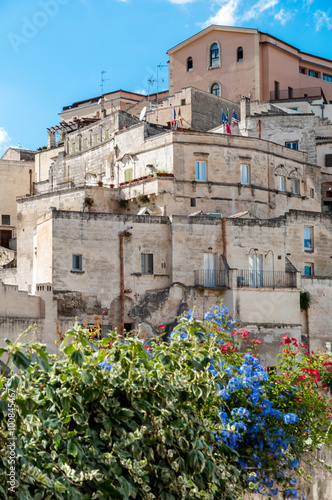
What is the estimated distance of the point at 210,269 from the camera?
3544 cm

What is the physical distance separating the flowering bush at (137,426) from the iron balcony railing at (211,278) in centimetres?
2359

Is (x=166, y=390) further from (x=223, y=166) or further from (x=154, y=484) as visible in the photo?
(x=223, y=166)

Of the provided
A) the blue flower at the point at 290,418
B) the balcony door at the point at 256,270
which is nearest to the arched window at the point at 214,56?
the balcony door at the point at 256,270

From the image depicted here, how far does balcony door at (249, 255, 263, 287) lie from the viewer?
35781 millimetres

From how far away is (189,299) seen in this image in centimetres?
3456

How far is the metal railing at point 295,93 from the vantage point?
5678cm

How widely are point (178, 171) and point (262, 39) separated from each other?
64.6 feet

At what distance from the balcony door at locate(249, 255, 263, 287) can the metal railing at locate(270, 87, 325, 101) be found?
2300 centimetres

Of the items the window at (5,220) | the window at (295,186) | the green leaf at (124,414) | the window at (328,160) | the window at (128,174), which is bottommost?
the green leaf at (124,414)

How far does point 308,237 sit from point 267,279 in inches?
202

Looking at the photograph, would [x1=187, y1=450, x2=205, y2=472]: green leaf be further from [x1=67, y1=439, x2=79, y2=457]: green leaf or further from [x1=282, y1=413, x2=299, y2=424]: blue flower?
[x1=282, y1=413, x2=299, y2=424]: blue flower

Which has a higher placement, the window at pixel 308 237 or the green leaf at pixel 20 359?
the window at pixel 308 237

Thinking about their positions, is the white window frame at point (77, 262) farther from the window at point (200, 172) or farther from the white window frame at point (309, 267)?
the white window frame at point (309, 267)

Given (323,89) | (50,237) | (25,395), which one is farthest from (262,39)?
(25,395)
